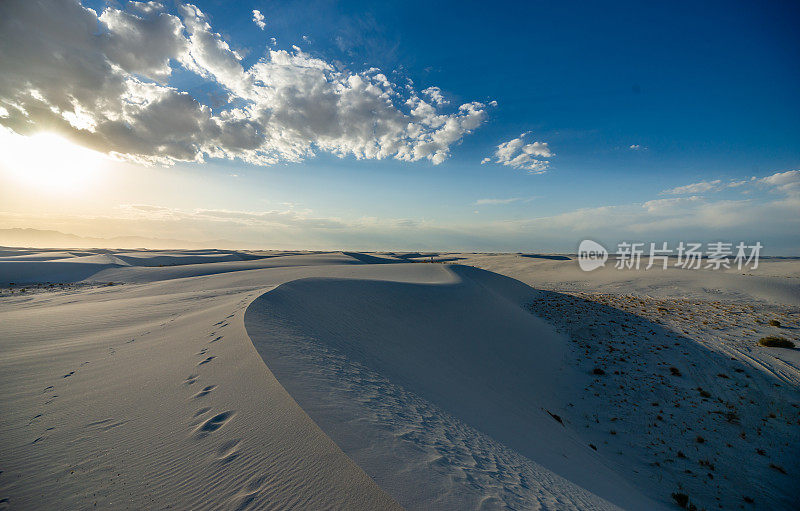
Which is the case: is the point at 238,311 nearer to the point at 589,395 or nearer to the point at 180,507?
the point at 180,507

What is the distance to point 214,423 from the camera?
344 cm

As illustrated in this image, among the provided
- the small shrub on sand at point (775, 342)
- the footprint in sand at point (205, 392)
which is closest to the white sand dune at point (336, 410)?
the footprint in sand at point (205, 392)

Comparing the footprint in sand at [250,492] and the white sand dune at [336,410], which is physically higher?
the footprint in sand at [250,492]

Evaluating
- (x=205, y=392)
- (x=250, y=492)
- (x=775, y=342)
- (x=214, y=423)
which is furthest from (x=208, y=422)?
(x=775, y=342)

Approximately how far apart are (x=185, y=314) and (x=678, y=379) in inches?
671

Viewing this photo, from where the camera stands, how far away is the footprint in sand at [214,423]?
3.29 m

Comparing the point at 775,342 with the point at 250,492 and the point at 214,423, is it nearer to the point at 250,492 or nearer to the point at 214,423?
the point at 250,492

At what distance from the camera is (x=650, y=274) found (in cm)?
3319

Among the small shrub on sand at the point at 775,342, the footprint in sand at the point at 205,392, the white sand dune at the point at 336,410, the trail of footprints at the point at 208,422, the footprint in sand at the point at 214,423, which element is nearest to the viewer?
the white sand dune at the point at 336,410

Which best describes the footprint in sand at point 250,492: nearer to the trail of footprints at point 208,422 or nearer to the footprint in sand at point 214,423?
the trail of footprints at point 208,422

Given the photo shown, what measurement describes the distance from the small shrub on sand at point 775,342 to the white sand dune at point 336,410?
0.84 m

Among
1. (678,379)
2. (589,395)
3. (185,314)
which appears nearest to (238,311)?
(185,314)

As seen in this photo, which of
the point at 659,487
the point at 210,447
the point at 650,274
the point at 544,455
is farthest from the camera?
the point at 650,274

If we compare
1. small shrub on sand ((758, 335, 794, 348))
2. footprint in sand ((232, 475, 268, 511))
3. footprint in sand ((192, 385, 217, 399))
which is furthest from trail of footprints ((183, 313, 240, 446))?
small shrub on sand ((758, 335, 794, 348))
